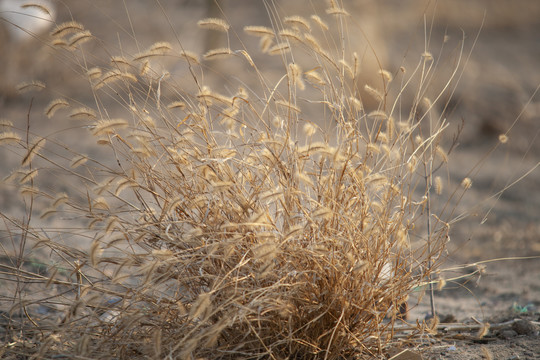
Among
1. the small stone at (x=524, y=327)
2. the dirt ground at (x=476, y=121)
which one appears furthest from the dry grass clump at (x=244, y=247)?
the small stone at (x=524, y=327)

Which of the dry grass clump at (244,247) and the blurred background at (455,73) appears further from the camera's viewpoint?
the blurred background at (455,73)

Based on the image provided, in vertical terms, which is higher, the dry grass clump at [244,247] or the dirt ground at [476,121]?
the dry grass clump at [244,247]

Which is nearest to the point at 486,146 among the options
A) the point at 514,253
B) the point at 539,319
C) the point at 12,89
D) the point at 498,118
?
the point at 498,118

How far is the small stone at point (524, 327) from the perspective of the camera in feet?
8.79

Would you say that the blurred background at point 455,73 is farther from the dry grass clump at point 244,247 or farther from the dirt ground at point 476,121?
the dry grass clump at point 244,247

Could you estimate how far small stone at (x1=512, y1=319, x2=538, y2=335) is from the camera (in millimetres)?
2678

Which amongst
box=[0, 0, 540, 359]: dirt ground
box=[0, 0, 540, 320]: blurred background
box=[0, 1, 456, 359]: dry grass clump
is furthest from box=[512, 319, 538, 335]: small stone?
box=[0, 1, 456, 359]: dry grass clump

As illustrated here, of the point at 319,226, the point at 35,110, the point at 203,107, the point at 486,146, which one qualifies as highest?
the point at 203,107

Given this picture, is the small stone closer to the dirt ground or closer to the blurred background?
the dirt ground

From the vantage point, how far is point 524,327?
268 cm

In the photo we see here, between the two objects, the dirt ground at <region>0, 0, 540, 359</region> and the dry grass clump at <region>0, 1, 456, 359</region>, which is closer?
the dry grass clump at <region>0, 1, 456, 359</region>

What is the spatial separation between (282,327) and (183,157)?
2.52ft

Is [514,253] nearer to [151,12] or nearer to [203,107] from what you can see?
[203,107]

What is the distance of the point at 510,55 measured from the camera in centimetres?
1022
